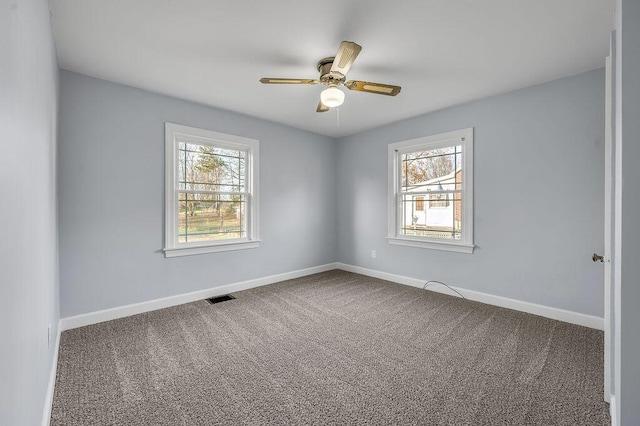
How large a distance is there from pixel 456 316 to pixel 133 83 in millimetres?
4186

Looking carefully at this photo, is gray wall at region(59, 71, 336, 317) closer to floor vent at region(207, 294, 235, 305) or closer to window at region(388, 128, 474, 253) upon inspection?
floor vent at region(207, 294, 235, 305)

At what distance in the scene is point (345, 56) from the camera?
2.11 meters

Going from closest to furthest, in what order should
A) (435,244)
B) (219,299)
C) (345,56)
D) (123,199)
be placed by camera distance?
1. (345,56)
2. (123,199)
3. (219,299)
4. (435,244)

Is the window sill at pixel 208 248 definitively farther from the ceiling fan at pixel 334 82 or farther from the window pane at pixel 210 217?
the ceiling fan at pixel 334 82

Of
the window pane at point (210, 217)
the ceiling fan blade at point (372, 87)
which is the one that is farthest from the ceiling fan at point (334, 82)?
the window pane at point (210, 217)

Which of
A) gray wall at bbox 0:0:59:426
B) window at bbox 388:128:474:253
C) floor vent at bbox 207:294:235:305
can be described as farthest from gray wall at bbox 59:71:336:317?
window at bbox 388:128:474:253

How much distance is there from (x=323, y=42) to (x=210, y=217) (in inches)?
98.9

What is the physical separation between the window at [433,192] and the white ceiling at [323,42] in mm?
786

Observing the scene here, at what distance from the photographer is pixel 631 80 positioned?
1146mm

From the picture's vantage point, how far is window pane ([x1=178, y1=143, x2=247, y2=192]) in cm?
354

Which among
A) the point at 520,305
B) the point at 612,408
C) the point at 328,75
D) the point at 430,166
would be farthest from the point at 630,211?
the point at 430,166

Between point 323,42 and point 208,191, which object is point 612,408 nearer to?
point 323,42

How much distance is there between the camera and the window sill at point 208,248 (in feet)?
11.1

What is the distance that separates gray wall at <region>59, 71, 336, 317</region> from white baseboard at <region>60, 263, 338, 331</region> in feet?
0.19
